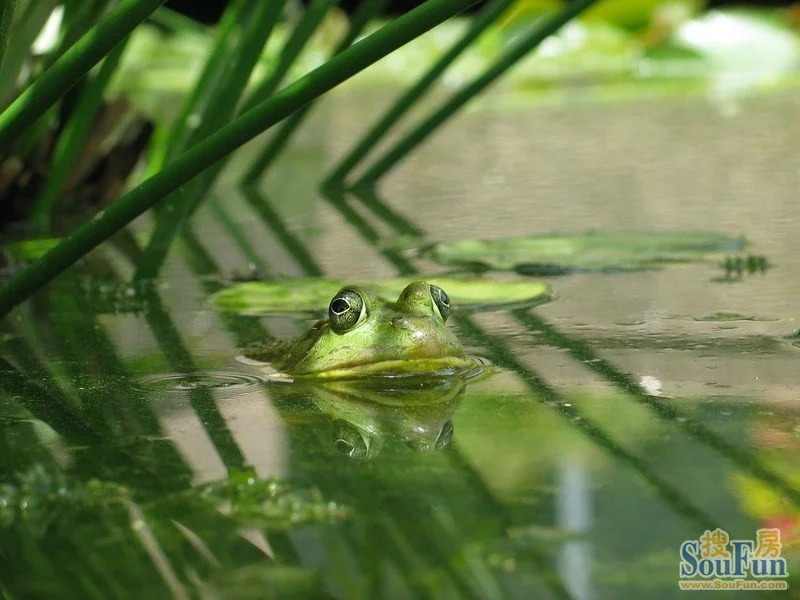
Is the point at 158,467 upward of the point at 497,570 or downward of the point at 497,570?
upward

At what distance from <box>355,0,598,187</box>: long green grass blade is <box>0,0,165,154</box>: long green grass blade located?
1190 millimetres

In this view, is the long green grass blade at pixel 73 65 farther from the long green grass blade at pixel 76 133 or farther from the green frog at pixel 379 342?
the long green grass blade at pixel 76 133

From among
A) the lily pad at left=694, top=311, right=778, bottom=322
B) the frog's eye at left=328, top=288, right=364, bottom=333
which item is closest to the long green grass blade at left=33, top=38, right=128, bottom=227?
Answer: the frog's eye at left=328, top=288, right=364, bottom=333

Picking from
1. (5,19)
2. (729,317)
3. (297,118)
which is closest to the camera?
(5,19)

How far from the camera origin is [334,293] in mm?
2574

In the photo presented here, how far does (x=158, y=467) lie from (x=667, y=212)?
2333mm

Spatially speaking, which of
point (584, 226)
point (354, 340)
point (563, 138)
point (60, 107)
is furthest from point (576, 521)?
point (563, 138)

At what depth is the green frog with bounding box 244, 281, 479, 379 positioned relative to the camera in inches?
76.7

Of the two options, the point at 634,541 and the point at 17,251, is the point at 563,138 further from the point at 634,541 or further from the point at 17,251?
the point at 634,541

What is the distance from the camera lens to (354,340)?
198 cm

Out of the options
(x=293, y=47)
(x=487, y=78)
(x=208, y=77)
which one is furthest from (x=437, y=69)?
(x=208, y=77)

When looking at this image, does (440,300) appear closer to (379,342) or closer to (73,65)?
(379,342)

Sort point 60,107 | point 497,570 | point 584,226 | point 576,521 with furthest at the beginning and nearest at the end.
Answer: point 60,107
point 584,226
point 576,521
point 497,570

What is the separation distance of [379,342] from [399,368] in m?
0.05
